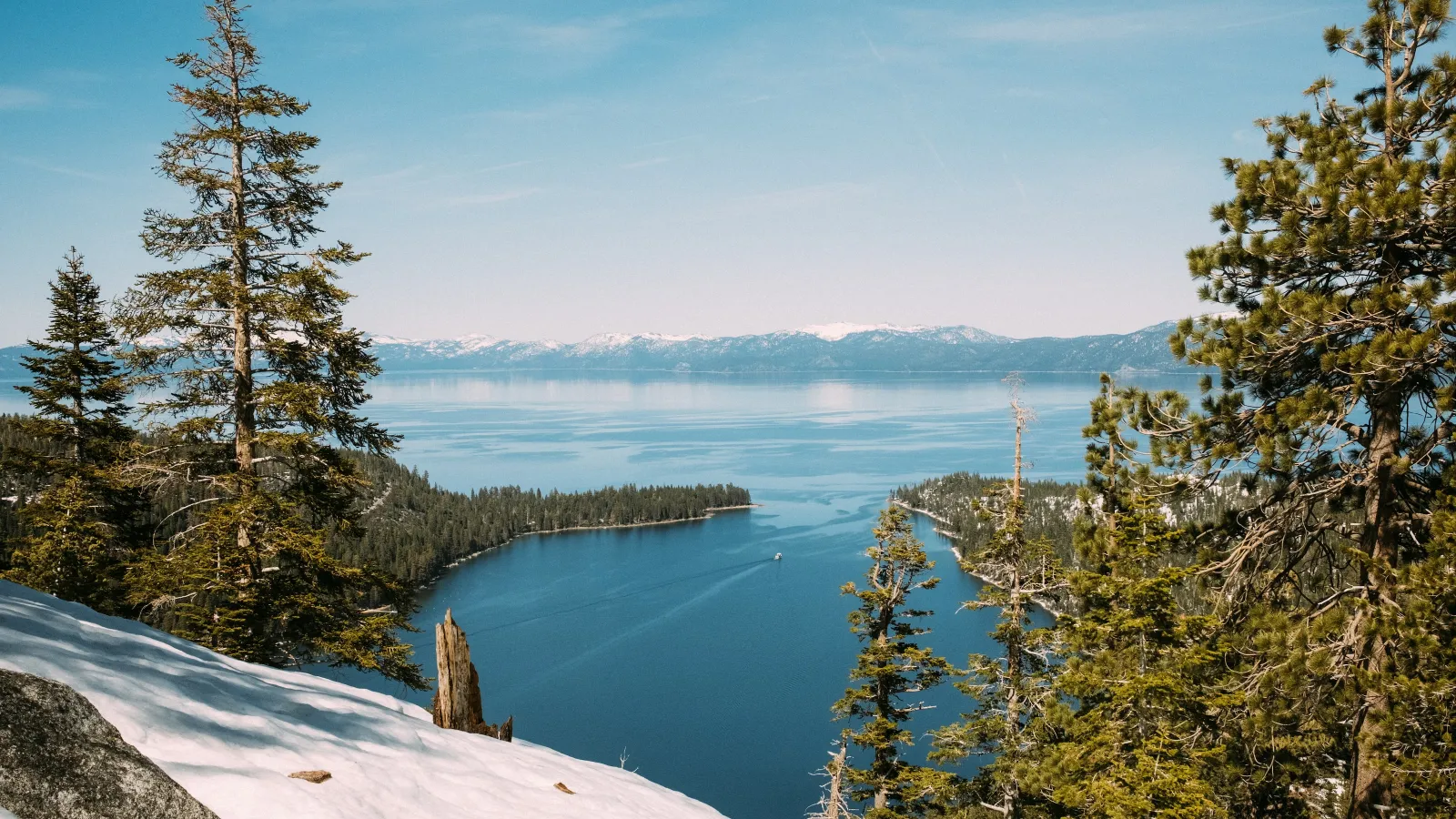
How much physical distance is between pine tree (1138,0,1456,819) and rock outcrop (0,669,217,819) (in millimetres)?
10626

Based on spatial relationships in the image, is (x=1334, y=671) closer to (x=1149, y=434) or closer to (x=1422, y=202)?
(x=1149, y=434)

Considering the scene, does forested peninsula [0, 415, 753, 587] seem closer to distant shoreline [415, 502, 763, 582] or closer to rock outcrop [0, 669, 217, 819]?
distant shoreline [415, 502, 763, 582]

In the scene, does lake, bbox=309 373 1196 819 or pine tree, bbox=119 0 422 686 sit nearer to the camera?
pine tree, bbox=119 0 422 686

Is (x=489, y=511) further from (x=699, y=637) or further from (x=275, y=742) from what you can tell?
(x=275, y=742)

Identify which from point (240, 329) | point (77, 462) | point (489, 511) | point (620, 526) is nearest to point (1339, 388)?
point (240, 329)

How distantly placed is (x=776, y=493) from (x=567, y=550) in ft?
146

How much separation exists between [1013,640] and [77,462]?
2351 centimetres

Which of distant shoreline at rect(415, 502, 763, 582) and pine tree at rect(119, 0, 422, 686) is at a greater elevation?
pine tree at rect(119, 0, 422, 686)

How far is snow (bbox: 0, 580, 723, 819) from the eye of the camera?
17.3 ft

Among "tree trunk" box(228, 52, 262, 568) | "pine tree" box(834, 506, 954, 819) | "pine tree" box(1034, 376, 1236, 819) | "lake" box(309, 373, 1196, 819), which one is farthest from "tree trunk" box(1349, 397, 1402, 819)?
"lake" box(309, 373, 1196, 819)

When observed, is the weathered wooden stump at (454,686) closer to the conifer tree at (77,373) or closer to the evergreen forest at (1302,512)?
the evergreen forest at (1302,512)

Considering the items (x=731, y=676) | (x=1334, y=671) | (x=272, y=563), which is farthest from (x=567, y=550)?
(x=1334, y=671)

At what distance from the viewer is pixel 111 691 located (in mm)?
5504

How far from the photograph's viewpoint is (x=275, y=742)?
616cm
